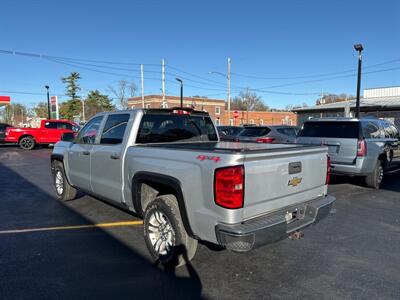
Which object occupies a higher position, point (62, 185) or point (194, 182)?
point (194, 182)

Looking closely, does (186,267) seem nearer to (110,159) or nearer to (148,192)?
(148,192)

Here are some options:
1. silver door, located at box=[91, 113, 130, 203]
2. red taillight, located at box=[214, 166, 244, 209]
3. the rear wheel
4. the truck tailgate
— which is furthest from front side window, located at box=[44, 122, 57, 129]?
red taillight, located at box=[214, 166, 244, 209]

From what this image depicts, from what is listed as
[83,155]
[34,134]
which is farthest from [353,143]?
[34,134]

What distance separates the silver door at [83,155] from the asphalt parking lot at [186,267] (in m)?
0.67

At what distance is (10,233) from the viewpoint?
5.00 m

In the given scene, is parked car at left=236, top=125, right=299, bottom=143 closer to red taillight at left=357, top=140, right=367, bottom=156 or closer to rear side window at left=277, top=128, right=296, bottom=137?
rear side window at left=277, top=128, right=296, bottom=137

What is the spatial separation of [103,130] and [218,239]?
2.98 m

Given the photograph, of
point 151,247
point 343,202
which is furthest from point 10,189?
point 343,202

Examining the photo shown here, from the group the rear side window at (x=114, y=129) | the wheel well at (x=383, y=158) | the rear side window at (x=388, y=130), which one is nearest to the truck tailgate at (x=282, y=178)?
the rear side window at (x=114, y=129)

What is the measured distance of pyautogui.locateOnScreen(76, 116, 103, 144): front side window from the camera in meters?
5.55

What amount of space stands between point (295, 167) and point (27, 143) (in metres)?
20.8

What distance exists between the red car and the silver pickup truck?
1711 centimetres

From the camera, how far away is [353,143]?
25.8ft

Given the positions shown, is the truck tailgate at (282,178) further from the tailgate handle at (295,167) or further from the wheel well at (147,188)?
the wheel well at (147,188)
